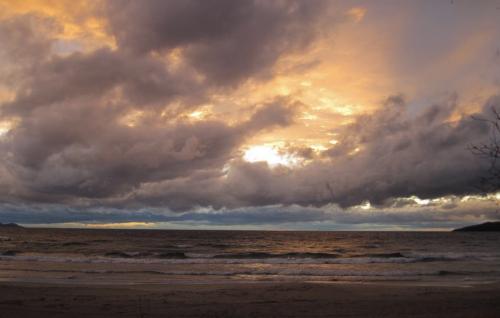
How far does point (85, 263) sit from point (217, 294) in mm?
21437

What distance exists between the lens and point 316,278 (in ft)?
86.0

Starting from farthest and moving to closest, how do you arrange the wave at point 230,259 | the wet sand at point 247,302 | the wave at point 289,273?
the wave at point 230,259, the wave at point 289,273, the wet sand at point 247,302

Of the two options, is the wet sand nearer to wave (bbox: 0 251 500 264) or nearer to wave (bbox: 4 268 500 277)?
wave (bbox: 4 268 500 277)

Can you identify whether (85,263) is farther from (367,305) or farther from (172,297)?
(367,305)

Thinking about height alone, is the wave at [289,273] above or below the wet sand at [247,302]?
below

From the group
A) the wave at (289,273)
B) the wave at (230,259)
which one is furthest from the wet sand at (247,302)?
the wave at (230,259)

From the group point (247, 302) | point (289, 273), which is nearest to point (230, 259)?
point (289, 273)

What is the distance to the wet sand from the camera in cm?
1370

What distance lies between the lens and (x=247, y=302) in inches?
624

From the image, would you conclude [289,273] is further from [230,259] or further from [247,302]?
[230,259]

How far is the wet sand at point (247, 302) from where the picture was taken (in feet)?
45.0

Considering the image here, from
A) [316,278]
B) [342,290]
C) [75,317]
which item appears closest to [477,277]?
[316,278]

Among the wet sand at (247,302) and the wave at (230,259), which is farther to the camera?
the wave at (230,259)

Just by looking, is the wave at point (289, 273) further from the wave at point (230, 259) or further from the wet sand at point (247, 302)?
the wave at point (230, 259)
